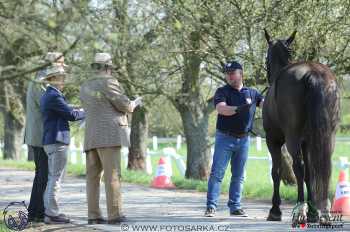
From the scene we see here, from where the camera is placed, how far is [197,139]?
19.3 metres

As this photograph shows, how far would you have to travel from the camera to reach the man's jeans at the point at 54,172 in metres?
10.6

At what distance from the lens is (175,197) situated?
1485cm

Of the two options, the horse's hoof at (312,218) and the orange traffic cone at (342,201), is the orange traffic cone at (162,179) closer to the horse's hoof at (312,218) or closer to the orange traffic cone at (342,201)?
the orange traffic cone at (342,201)

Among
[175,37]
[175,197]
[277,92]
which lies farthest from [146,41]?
[277,92]

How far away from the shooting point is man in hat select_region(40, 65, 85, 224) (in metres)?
10.5

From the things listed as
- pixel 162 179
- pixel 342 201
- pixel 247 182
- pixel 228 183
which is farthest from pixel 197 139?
pixel 342 201

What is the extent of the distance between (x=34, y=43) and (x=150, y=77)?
10395mm

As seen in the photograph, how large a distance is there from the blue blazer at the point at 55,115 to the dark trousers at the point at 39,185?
15.0 inches

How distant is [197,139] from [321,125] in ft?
33.1

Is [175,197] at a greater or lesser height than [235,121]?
lesser

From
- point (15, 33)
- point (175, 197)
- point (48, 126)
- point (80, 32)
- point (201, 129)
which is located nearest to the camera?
point (80, 32)

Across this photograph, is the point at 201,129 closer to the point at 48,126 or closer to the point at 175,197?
the point at 175,197

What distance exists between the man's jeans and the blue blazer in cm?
10

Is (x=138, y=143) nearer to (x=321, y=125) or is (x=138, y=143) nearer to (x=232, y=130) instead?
(x=232, y=130)
